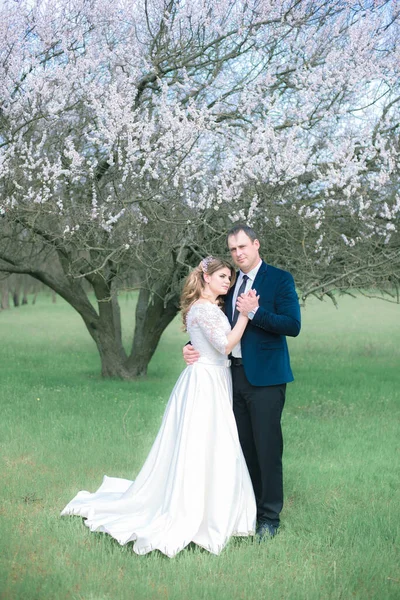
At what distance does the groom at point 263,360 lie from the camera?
476 cm

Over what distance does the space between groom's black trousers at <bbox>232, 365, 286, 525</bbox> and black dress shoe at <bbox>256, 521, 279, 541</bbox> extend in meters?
0.03

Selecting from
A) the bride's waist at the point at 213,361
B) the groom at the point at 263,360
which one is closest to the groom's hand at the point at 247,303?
the groom at the point at 263,360

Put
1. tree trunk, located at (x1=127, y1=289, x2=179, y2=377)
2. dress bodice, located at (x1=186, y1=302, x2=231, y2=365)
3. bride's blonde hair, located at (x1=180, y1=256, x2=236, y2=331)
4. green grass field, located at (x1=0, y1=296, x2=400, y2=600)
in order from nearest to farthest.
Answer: green grass field, located at (x1=0, y1=296, x2=400, y2=600) < dress bodice, located at (x1=186, y1=302, x2=231, y2=365) < bride's blonde hair, located at (x1=180, y1=256, x2=236, y2=331) < tree trunk, located at (x1=127, y1=289, x2=179, y2=377)

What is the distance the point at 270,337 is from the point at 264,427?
60 centimetres

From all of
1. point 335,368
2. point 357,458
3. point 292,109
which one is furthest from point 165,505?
point 335,368

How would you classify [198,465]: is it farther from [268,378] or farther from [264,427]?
[268,378]

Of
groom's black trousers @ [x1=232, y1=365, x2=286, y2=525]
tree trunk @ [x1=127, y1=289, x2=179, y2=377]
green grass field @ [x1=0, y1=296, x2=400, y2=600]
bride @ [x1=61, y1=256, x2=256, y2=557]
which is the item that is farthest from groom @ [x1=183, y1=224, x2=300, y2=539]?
tree trunk @ [x1=127, y1=289, x2=179, y2=377]

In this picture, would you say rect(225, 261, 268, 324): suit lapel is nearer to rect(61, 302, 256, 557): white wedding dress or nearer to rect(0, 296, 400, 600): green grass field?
rect(61, 302, 256, 557): white wedding dress

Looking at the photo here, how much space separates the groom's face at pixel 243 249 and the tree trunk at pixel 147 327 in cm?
750

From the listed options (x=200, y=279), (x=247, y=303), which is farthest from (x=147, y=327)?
(x=247, y=303)

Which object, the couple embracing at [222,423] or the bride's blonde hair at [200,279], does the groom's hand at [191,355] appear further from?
the bride's blonde hair at [200,279]

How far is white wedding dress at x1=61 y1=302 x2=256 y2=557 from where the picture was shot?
465 centimetres

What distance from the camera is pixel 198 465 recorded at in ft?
15.5

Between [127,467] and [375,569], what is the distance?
9.91 feet
